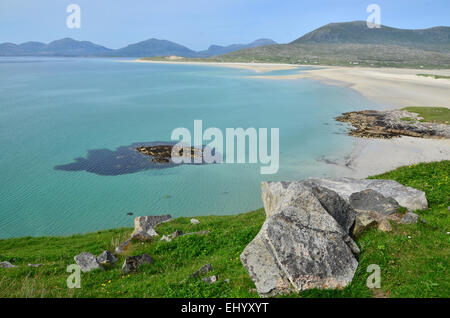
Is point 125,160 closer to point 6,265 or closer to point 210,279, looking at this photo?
point 6,265

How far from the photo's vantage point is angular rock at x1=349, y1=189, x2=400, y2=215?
13.7 m

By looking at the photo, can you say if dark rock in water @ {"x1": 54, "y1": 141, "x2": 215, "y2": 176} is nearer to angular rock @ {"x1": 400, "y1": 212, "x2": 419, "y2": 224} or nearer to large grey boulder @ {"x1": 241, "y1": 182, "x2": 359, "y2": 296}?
large grey boulder @ {"x1": 241, "y1": 182, "x2": 359, "y2": 296}

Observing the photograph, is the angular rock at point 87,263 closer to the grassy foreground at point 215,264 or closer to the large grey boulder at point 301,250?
the grassy foreground at point 215,264

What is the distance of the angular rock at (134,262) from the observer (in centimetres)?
1282

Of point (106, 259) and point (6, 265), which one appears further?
point (6, 265)

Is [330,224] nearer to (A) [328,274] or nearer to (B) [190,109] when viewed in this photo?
(A) [328,274]

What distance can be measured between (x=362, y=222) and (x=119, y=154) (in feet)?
102

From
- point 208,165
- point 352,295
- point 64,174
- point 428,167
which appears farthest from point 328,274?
point 64,174

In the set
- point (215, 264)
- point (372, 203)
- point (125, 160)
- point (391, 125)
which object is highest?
point (391, 125)

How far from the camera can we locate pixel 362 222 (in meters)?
12.9

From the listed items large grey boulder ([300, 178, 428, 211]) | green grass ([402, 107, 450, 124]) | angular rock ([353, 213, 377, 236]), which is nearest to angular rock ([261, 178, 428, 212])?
large grey boulder ([300, 178, 428, 211])

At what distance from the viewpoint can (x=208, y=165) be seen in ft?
115

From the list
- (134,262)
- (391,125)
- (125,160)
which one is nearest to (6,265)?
(134,262)
